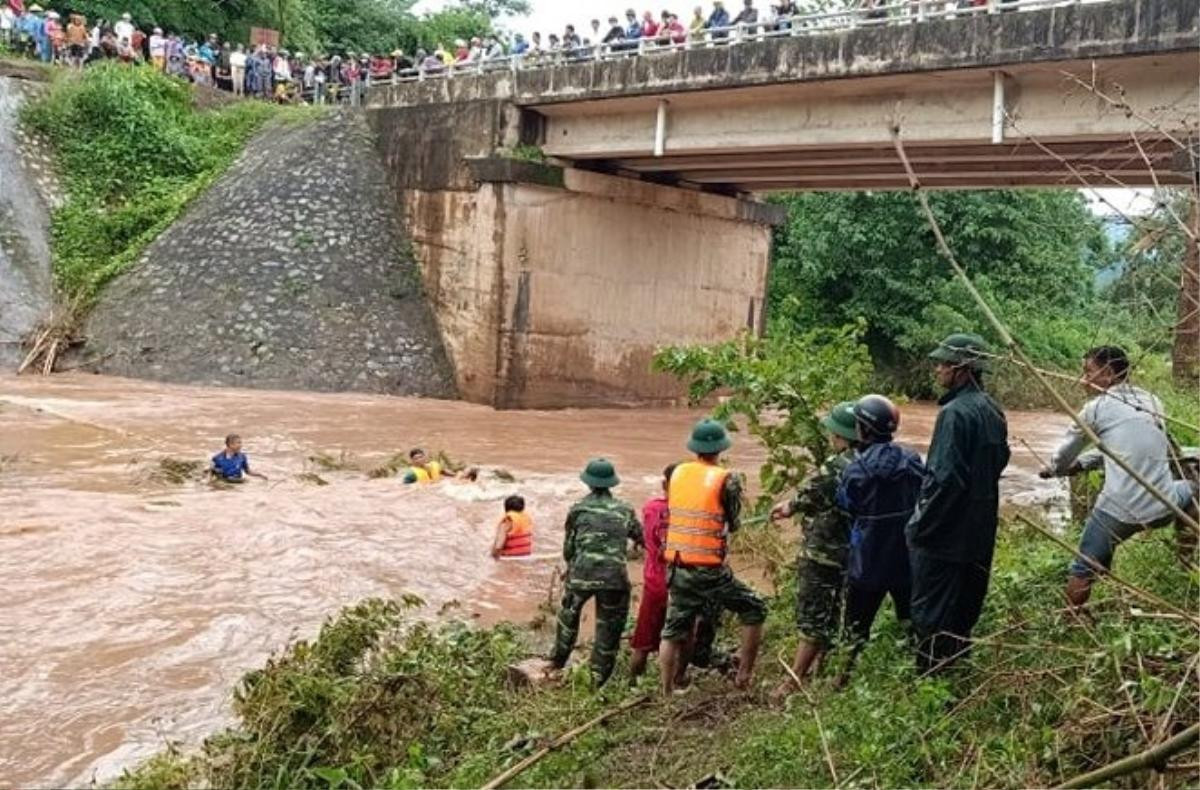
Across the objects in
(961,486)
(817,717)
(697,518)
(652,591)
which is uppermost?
(961,486)

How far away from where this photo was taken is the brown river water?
6.54m

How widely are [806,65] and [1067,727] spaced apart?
45.8ft

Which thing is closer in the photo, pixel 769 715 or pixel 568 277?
pixel 769 715

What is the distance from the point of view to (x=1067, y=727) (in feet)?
12.7

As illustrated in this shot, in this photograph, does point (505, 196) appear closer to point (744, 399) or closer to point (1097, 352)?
point (744, 399)

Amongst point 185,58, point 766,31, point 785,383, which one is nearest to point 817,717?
point 785,383

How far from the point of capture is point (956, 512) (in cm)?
495

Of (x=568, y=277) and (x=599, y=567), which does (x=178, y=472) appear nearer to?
(x=599, y=567)

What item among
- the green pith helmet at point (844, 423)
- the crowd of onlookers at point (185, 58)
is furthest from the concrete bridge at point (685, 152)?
the green pith helmet at point (844, 423)

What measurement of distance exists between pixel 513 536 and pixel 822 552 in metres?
5.16

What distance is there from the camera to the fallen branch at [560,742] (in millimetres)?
4371

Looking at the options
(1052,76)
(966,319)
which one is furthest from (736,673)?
(966,319)

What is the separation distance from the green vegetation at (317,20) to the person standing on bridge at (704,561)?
31533mm

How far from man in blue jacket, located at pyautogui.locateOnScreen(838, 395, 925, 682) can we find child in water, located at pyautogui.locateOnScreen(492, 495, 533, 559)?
5123 mm
